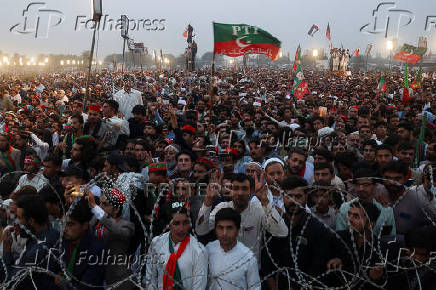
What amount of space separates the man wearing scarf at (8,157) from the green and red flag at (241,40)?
17.9ft

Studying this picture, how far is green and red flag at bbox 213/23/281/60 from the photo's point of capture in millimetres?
10023

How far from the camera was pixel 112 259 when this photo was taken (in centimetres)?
395

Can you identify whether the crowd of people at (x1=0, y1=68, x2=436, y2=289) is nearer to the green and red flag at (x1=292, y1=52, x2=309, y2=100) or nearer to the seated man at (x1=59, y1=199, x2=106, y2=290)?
the seated man at (x1=59, y1=199, x2=106, y2=290)

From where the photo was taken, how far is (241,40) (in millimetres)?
10297

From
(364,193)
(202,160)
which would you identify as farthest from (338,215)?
(202,160)

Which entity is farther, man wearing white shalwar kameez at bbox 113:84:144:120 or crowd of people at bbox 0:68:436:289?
man wearing white shalwar kameez at bbox 113:84:144:120

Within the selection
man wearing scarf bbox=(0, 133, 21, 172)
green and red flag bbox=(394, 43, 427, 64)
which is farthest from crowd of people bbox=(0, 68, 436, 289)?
green and red flag bbox=(394, 43, 427, 64)

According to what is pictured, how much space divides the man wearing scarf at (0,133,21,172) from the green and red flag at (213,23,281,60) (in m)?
5.44

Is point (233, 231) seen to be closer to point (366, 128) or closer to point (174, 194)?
point (174, 194)

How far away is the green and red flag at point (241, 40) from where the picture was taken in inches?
395

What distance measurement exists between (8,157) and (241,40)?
6.40 metres

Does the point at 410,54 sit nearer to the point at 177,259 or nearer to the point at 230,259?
the point at 230,259

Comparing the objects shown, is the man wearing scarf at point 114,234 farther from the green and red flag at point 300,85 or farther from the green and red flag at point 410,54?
the green and red flag at point 410,54

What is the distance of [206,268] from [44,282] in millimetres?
1457
